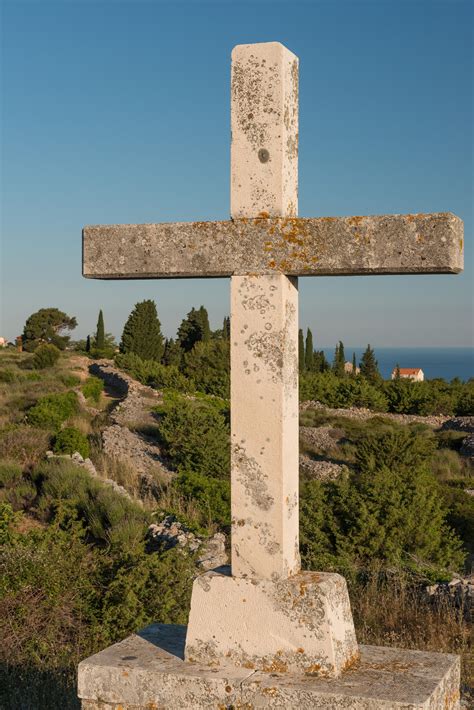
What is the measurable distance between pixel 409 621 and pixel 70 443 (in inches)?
445

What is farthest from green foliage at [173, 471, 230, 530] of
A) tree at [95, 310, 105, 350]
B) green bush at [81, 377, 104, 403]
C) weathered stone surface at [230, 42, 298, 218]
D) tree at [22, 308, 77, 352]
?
tree at [22, 308, 77, 352]

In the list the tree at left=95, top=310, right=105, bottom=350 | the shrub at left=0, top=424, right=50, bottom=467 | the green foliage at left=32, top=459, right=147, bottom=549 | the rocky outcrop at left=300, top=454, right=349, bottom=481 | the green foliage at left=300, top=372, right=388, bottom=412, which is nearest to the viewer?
the green foliage at left=32, top=459, right=147, bottom=549

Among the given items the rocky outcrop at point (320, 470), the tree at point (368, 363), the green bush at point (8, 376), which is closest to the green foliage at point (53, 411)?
the rocky outcrop at point (320, 470)

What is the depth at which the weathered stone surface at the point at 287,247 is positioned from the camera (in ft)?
10.9

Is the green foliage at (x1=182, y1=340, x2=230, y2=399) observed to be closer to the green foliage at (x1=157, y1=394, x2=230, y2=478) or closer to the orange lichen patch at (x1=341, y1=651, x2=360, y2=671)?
the green foliage at (x1=157, y1=394, x2=230, y2=478)

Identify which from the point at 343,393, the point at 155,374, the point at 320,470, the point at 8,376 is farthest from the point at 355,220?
the point at 343,393

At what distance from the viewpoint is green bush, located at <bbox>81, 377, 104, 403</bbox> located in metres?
30.2

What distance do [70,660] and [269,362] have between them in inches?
144

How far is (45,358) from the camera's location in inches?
1555

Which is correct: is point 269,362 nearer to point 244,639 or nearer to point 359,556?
point 244,639

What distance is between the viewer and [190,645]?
3.46 m

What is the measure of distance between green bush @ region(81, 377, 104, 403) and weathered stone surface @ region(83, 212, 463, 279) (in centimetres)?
2653

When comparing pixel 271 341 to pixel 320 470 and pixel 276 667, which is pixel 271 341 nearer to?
pixel 276 667

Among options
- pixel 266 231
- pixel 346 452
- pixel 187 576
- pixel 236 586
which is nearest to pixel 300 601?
pixel 236 586
